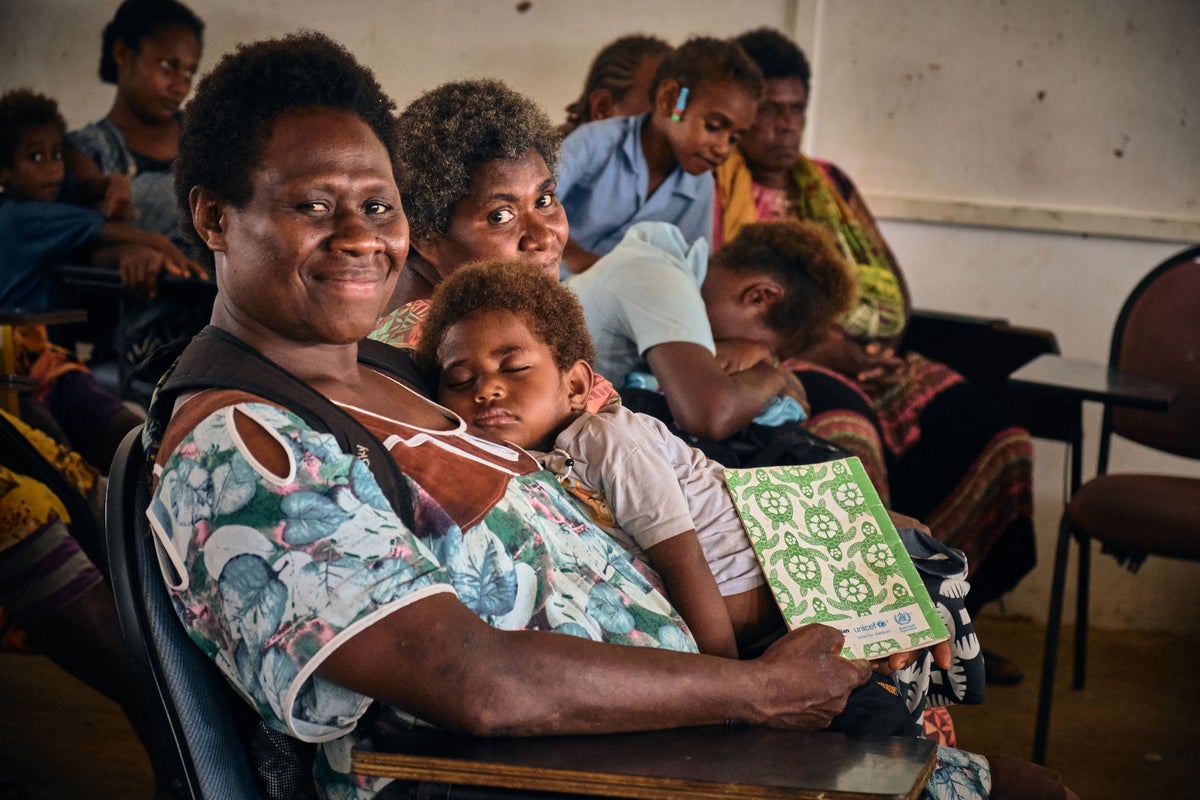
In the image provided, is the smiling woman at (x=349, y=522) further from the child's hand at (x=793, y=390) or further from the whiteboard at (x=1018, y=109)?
the whiteboard at (x=1018, y=109)

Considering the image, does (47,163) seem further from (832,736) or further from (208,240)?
(832,736)

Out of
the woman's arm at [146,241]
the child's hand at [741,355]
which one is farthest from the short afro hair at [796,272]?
the woman's arm at [146,241]

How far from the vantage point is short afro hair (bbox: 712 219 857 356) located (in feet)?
9.12

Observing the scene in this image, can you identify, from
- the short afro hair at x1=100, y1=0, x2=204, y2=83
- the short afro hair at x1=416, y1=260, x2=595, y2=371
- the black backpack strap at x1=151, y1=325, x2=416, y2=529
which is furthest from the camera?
the short afro hair at x1=100, y1=0, x2=204, y2=83

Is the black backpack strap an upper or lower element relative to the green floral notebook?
upper

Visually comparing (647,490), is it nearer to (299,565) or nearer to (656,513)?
(656,513)

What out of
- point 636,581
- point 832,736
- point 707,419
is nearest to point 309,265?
point 636,581

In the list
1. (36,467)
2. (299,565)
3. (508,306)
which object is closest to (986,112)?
(508,306)

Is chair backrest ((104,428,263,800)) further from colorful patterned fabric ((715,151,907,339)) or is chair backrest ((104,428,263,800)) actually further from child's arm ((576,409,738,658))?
colorful patterned fabric ((715,151,907,339))

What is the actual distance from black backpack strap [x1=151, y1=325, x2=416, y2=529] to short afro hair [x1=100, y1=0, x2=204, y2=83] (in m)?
3.65

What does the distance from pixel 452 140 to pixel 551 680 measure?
1.18 meters

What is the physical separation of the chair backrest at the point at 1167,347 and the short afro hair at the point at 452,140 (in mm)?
2224

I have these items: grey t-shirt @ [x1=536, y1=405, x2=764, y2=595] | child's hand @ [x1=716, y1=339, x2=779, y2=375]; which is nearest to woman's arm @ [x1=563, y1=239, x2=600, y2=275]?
child's hand @ [x1=716, y1=339, x2=779, y2=375]

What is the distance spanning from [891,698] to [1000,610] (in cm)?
309
